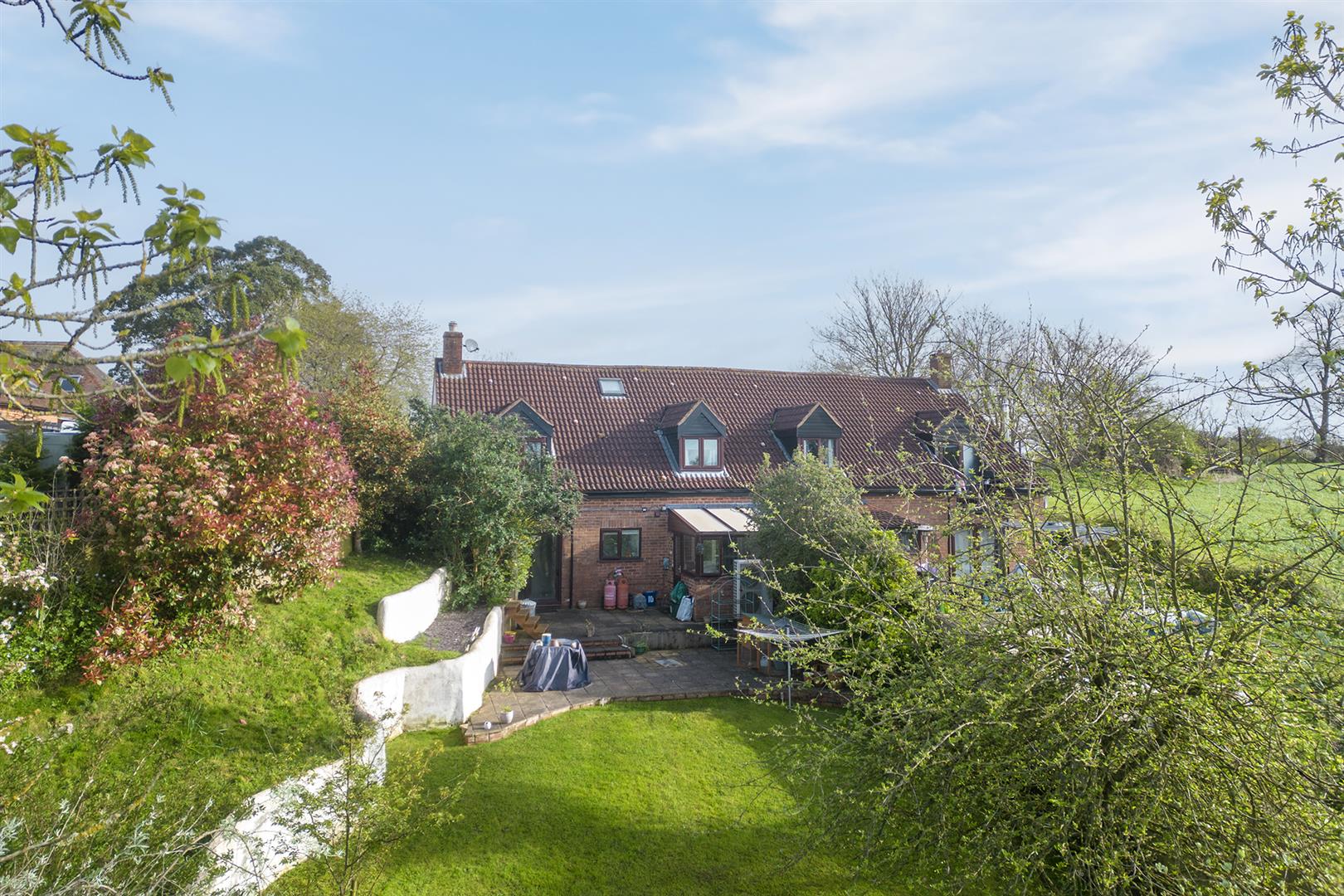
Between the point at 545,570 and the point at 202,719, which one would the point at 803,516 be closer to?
the point at 545,570

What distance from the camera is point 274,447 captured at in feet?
40.1

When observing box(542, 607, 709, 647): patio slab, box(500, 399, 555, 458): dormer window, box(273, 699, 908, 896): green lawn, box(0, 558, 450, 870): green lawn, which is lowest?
box(273, 699, 908, 896): green lawn

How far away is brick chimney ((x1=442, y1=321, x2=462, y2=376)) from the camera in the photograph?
26203 millimetres

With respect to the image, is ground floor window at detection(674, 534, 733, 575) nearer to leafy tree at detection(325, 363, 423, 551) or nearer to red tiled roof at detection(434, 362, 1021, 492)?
red tiled roof at detection(434, 362, 1021, 492)

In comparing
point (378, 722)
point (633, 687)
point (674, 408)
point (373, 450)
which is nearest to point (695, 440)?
point (674, 408)

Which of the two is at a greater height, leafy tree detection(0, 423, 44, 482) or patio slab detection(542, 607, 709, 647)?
leafy tree detection(0, 423, 44, 482)

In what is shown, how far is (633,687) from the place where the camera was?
16031mm

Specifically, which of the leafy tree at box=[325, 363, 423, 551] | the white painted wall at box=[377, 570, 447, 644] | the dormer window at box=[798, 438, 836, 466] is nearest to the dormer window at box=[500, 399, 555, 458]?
the leafy tree at box=[325, 363, 423, 551]

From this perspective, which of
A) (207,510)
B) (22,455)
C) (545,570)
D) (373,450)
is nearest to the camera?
(207,510)

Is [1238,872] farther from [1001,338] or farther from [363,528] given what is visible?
[1001,338]

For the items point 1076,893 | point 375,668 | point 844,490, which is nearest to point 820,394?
point 844,490

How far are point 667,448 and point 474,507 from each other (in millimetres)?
8530

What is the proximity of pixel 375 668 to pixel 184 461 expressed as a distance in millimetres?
4406

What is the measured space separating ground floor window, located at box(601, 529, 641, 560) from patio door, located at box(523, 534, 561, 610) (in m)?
1.51
